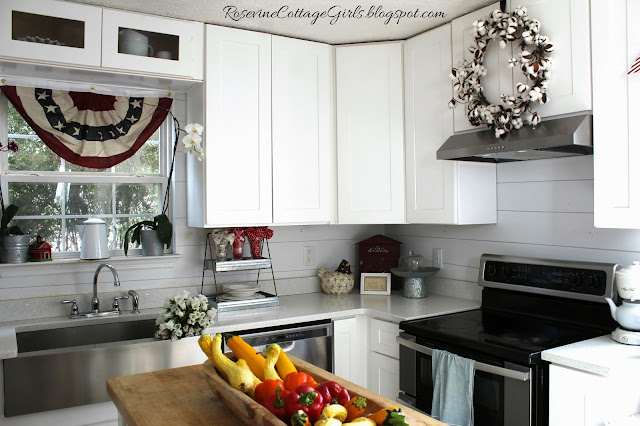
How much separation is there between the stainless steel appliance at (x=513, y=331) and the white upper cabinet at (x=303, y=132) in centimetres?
89

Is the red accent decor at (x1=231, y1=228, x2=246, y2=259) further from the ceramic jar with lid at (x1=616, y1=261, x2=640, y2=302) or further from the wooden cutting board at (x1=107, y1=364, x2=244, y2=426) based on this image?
the ceramic jar with lid at (x1=616, y1=261, x2=640, y2=302)

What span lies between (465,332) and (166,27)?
2035 mm

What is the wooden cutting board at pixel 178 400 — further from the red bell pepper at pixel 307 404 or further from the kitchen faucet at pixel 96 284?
the kitchen faucet at pixel 96 284

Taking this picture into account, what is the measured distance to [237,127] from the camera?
2846 millimetres

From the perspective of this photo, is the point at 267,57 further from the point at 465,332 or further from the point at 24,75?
the point at 465,332

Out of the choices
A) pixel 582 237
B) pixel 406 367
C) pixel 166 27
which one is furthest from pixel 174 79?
pixel 582 237

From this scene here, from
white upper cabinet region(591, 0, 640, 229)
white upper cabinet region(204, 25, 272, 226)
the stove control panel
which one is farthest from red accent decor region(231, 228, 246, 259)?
white upper cabinet region(591, 0, 640, 229)

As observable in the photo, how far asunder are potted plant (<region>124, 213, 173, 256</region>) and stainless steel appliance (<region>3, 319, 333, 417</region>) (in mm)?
456

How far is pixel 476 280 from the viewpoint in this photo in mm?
3051

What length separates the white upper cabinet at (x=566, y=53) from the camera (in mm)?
2145

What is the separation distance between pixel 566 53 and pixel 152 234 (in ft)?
7.11

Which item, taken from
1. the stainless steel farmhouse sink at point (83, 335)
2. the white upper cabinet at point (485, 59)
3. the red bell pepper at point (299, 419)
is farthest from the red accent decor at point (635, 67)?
the stainless steel farmhouse sink at point (83, 335)

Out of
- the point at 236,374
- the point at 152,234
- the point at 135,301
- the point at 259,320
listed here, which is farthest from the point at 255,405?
the point at 152,234

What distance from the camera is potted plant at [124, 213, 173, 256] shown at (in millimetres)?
A: 2881
